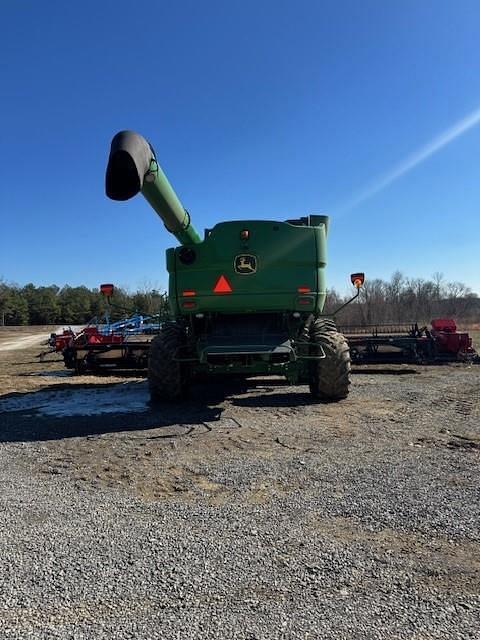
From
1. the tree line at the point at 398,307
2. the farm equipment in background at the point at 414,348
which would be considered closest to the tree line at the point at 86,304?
the tree line at the point at 398,307

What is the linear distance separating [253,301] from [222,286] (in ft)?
1.77

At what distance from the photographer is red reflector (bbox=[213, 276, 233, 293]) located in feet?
25.9

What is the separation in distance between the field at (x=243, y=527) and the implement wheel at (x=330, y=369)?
0.98 metres

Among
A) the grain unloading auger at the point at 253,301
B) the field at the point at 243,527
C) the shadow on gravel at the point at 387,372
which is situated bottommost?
the field at the point at 243,527

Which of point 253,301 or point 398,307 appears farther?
point 398,307

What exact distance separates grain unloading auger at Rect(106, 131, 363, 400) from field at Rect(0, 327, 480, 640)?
39.0 inches

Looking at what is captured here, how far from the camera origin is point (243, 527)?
3.44 meters

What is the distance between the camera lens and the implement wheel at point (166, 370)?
821cm

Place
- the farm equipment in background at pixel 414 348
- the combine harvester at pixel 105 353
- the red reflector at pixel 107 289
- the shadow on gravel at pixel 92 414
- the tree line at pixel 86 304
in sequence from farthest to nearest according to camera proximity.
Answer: the tree line at pixel 86 304
the farm equipment in background at pixel 414 348
the combine harvester at pixel 105 353
the red reflector at pixel 107 289
the shadow on gravel at pixel 92 414

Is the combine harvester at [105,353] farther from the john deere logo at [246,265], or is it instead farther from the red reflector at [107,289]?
the john deere logo at [246,265]

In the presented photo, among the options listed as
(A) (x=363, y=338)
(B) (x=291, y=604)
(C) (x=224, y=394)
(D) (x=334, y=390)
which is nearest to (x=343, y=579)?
(B) (x=291, y=604)

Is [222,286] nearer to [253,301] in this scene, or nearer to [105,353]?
[253,301]

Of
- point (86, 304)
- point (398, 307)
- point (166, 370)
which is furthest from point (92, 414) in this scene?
point (86, 304)

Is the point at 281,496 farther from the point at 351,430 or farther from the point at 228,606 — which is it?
the point at 351,430
